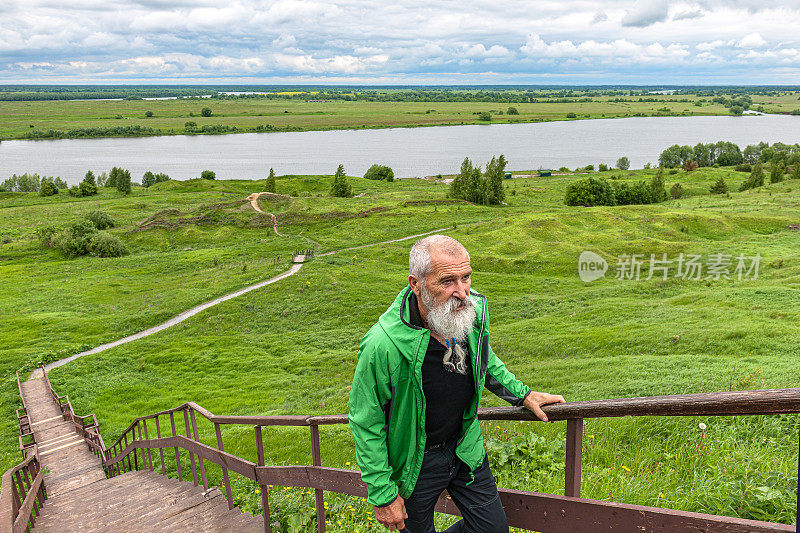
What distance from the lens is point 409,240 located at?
51406 millimetres

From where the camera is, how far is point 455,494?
368 centimetres

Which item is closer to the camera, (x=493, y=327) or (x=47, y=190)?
(x=493, y=327)

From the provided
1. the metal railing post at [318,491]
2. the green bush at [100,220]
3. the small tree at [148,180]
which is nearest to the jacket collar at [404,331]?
the metal railing post at [318,491]

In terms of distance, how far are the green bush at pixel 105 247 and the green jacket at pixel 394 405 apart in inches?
2351

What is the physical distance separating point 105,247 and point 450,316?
2388 inches

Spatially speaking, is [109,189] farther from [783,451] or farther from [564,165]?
[783,451]

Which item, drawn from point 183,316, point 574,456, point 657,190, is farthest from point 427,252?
point 657,190

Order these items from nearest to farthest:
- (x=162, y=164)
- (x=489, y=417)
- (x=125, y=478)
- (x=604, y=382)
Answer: (x=489, y=417)
(x=125, y=478)
(x=604, y=382)
(x=162, y=164)

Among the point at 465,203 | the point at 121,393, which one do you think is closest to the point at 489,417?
the point at 121,393

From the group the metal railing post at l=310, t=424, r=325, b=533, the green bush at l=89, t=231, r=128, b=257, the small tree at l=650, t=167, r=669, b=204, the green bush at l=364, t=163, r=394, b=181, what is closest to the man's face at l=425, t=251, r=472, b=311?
the metal railing post at l=310, t=424, r=325, b=533

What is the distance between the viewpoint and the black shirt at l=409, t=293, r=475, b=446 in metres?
3.50

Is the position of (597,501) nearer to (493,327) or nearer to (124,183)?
(493,327)

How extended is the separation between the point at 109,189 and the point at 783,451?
114879mm

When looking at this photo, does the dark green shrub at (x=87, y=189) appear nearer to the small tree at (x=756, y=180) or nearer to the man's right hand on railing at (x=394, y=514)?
the man's right hand on railing at (x=394, y=514)
